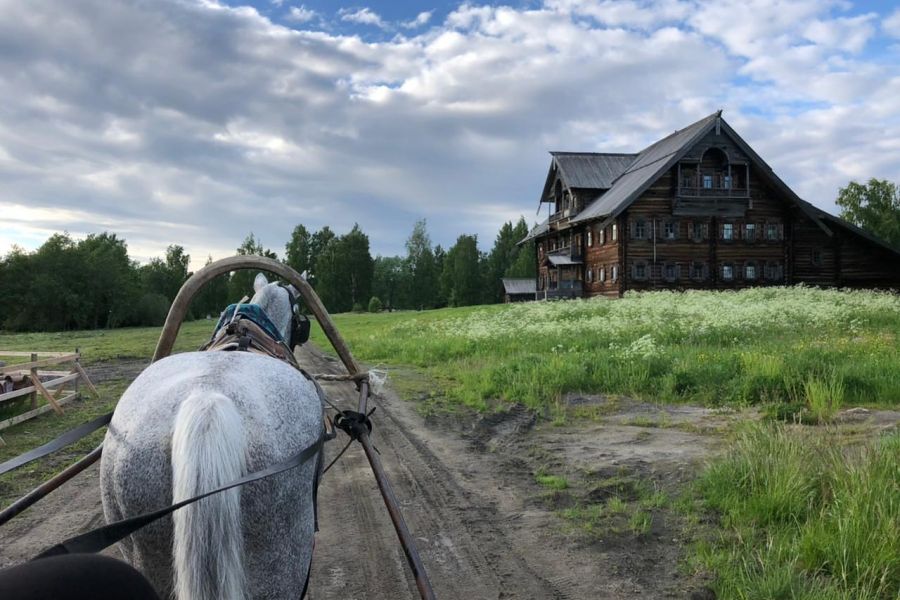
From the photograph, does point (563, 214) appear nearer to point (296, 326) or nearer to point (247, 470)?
point (296, 326)

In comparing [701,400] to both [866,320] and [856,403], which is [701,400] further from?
[866,320]

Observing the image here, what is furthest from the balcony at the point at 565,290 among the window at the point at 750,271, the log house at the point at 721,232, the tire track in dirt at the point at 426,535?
the tire track in dirt at the point at 426,535

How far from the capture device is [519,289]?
204 ft

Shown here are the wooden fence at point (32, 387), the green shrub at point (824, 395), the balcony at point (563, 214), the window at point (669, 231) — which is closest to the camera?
the green shrub at point (824, 395)

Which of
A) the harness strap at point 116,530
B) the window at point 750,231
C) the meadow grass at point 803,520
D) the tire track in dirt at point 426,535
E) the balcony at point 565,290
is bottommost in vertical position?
the tire track in dirt at point 426,535

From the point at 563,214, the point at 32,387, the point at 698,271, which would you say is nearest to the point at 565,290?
the point at 563,214

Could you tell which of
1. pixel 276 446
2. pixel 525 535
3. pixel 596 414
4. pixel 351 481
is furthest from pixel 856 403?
pixel 276 446

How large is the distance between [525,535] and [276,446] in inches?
135

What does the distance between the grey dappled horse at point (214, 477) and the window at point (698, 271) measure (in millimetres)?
38104

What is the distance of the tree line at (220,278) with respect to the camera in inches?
2255

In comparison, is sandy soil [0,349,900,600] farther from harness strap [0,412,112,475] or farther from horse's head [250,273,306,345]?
harness strap [0,412,112,475]

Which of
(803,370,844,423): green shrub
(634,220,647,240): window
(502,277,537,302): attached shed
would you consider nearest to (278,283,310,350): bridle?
(803,370,844,423): green shrub

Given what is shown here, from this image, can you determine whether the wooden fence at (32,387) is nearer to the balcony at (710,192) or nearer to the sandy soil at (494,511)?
the sandy soil at (494,511)

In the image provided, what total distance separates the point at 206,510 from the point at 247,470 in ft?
0.74
